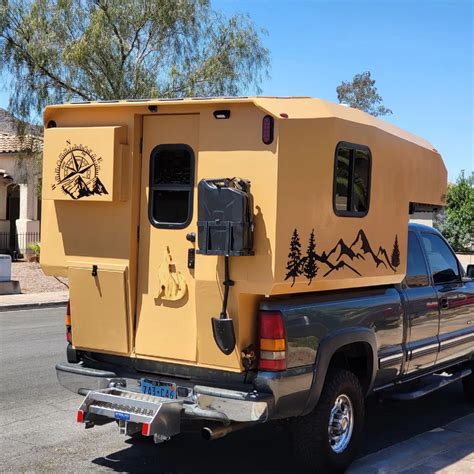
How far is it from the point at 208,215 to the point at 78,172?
4.18ft

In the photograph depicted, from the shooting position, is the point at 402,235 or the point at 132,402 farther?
the point at 402,235

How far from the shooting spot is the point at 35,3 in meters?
21.2

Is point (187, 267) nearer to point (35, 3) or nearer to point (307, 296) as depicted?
point (307, 296)

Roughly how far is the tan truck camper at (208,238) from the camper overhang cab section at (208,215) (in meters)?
0.01

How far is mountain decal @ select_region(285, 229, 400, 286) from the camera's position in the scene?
4.58m

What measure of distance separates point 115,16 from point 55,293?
8894 mm

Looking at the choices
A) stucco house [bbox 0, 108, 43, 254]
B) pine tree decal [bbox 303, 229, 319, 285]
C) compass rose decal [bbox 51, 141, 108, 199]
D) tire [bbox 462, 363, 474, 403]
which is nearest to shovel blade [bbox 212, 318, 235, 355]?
pine tree decal [bbox 303, 229, 319, 285]

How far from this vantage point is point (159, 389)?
4.81 m

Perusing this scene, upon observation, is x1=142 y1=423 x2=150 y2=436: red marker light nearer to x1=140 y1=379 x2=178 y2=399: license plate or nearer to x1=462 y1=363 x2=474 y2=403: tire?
x1=140 y1=379 x2=178 y2=399: license plate

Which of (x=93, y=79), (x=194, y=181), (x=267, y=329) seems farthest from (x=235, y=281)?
(x=93, y=79)

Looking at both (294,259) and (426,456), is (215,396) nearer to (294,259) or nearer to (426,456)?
(294,259)

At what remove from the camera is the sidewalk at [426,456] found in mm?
5133

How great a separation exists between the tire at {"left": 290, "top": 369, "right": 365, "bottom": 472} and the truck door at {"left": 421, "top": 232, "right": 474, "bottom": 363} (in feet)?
5.35

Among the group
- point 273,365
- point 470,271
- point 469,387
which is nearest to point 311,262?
point 273,365
